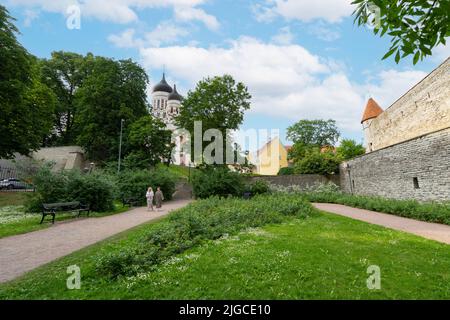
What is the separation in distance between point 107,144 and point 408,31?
33600 mm

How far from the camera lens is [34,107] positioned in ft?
73.5

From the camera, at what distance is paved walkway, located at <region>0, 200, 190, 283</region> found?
574 cm

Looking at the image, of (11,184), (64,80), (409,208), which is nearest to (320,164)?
(409,208)

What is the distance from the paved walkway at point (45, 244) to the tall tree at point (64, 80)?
101 feet

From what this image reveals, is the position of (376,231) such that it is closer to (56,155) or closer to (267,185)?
(267,185)

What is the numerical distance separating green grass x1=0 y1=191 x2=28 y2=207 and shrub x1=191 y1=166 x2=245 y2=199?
12.6 metres

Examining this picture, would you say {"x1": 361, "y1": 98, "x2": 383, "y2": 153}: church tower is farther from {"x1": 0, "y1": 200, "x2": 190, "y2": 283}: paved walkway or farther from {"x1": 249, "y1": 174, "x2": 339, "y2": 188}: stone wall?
{"x1": 0, "y1": 200, "x2": 190, "y2": 283}: paved walkway

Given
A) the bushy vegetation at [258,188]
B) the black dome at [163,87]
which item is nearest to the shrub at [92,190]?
the bushy vegetation at [258,188]

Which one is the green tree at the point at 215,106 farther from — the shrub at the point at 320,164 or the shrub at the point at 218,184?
the shrub at the point at 320,164

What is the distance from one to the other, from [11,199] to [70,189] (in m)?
8.65

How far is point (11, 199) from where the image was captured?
64.9 ft

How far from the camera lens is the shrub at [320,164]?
2969cm

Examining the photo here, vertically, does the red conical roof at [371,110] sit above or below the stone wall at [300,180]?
above
